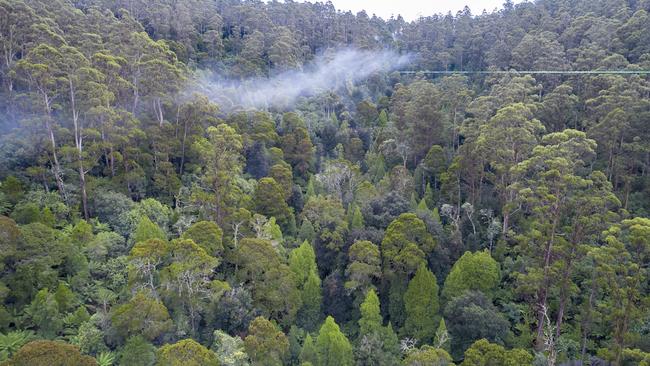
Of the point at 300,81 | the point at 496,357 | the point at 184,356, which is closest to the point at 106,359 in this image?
the point at 184,356

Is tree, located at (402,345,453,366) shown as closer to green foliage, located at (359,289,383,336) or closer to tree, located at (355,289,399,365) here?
tree, located at (355,289,399,365)

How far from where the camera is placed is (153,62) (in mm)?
34500

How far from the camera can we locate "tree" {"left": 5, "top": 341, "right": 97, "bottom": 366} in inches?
639

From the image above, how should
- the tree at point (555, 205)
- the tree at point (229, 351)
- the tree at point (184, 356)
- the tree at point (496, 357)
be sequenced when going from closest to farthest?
the tree at point (184, 356) → the tree at point (496, 357) → the tree at point (229, 351) → the tree at point (555, 205)

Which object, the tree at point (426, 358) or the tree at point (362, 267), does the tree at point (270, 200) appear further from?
the tree at point (426, 358)

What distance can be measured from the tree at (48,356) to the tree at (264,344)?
6.26 m

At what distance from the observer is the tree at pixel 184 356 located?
722 inches

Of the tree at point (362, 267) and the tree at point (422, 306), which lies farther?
the tree at point (362, 267)

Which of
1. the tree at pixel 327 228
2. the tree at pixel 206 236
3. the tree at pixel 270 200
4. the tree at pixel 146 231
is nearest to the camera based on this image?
the tree at pixel 206 236

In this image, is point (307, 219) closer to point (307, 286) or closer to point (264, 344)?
point (307, 286)

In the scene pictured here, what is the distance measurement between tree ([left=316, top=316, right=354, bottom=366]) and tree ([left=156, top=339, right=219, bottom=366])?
5941mm

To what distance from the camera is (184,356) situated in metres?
18.5

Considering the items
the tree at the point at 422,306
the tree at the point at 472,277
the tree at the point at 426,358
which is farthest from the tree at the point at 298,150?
the tree at the point at 426,358

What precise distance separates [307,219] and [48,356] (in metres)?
17.9
